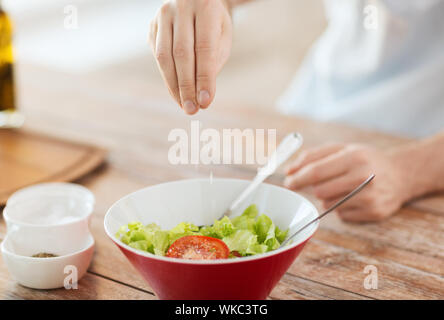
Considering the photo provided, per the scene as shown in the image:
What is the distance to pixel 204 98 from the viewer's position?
90cm

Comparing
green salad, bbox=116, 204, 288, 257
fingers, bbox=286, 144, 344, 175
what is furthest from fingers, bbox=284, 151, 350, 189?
green salad, bbox=116, 204, 288, 257

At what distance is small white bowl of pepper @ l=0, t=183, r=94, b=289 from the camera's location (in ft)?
2.92

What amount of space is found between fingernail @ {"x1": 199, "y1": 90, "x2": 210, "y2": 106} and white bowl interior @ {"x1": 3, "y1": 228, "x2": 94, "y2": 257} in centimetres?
31

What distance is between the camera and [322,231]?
44.1 inches

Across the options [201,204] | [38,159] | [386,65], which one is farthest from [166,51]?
[386,65]

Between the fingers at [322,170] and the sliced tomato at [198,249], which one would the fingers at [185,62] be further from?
the fingers at [322,170]

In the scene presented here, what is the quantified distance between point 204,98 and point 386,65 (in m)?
1.12

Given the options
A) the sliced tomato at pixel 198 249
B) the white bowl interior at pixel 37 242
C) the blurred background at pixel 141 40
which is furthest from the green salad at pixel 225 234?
the blurred background at pixel 141 40

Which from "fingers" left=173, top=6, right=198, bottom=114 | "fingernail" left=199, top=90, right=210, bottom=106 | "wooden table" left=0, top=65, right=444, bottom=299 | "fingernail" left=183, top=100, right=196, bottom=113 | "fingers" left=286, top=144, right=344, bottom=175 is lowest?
"wooden table" left=0, top=65, right=444, bottom=299

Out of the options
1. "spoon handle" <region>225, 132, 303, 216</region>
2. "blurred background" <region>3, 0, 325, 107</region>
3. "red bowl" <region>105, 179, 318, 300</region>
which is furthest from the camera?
"blurred background" <region>3, 0, 325, 107</region>

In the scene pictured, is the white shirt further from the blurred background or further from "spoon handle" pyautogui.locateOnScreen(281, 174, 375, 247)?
the blurred background

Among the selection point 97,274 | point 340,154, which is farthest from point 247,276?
point 340,154

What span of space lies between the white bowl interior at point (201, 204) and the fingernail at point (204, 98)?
0.16 metres

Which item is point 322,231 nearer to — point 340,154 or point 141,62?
point 340,154
